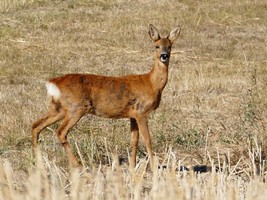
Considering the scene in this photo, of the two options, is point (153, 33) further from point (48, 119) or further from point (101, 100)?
point (48, 119)

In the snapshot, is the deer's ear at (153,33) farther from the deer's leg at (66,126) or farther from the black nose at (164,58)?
the deer's leg at (66,126)

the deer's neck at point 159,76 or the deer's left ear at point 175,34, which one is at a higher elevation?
the deer's left ear at point 175,34

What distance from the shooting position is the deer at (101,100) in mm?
7773

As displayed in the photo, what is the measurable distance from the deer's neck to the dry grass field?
0.64 m

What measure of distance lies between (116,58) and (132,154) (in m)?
9.85

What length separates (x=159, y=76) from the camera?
8.27m

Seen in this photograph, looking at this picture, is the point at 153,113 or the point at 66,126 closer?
the point at 66,126

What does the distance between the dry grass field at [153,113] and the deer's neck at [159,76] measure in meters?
0.64

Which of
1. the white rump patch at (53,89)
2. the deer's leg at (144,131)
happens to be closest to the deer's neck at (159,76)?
the deer's leg at (144,131)

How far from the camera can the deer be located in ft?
25.5

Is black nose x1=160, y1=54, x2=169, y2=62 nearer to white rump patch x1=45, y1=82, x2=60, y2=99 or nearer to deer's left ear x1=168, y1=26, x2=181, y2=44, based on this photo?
deer's left ear x1=168, y1=26, x2=181, y2=44

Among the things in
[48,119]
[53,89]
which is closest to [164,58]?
[53,89]

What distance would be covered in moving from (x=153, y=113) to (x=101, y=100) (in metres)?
3.01

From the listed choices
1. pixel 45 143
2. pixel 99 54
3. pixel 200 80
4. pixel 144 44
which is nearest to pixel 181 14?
pixel 144 44
